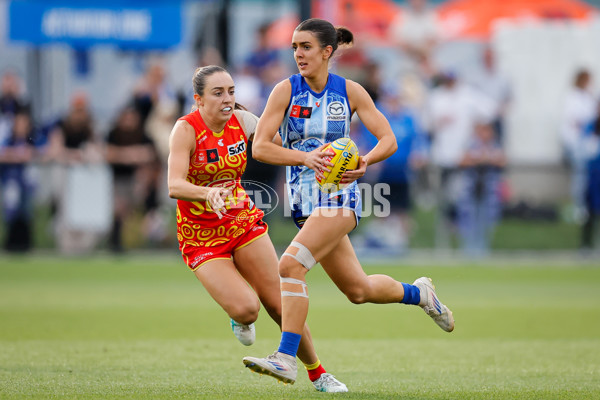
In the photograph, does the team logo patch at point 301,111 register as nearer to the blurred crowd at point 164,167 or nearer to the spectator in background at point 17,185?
the blurred crowd at point 164,167

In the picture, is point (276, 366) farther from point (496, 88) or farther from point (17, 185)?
point (496, 88)

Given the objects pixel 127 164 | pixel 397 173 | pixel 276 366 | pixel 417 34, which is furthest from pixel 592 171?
pixel 276 366

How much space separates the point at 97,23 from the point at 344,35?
10899mm

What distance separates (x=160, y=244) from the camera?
1655cm

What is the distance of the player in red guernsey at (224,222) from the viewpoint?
6.69 meters

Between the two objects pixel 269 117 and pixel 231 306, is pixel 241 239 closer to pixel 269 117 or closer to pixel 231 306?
pixel 231 306

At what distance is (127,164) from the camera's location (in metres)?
16.1

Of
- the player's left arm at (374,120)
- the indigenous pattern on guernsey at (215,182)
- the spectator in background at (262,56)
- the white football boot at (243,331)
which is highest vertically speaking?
the spectator in background at (262,56)

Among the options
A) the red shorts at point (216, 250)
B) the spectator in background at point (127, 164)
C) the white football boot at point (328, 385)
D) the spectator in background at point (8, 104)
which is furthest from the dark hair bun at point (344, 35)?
the spectator in background at point (8, 104)

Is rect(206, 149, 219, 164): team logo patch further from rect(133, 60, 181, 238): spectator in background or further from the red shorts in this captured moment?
rect(133, 60, 181, 238): spectator in background

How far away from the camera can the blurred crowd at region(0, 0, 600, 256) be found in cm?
1595

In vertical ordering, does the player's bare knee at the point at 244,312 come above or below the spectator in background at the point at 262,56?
below

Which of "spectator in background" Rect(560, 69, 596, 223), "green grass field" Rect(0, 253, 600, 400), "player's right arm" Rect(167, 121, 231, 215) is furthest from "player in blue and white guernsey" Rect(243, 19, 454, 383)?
"spectator in background" Rect(560, 69, 596, 223)

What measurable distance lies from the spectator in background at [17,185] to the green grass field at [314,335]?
1.94 feet
